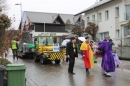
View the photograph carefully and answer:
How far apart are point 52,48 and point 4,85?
9511mm

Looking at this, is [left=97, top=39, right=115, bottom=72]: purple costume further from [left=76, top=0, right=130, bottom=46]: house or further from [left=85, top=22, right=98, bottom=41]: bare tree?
[left=85, top=22, right=98, bottom=41]: bare tree

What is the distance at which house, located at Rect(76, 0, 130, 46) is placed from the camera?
28141mm

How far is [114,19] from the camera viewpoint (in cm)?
3016

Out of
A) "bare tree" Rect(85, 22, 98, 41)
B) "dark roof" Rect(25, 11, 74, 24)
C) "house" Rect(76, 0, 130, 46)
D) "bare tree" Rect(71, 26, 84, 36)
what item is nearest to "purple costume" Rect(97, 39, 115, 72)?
"house" Rect(76, 0, 130, 46)

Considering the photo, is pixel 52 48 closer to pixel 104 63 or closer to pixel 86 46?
pixel 86 46

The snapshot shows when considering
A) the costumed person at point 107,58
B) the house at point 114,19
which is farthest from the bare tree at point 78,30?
the costumed person at point 107,58

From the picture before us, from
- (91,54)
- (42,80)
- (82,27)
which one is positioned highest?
(82,27)

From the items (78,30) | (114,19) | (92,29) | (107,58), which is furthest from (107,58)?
(78,30)

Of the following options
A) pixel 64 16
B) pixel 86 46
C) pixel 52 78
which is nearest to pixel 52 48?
pixel 86 46

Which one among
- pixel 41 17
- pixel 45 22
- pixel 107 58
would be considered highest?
pixel 41 17

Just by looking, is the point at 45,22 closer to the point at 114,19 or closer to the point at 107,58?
the point at 114,19

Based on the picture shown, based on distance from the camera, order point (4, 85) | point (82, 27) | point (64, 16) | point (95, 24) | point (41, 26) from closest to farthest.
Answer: point (4, 85), point (95, 24), point (82, 27), point (41, 26), point (64, 16)

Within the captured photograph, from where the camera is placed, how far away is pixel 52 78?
36.0 feet

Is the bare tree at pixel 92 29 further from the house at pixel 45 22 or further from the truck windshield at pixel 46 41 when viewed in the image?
the house at pixel 45 22
